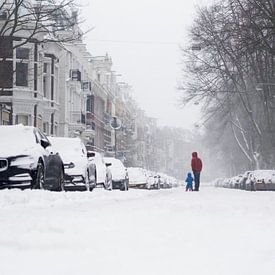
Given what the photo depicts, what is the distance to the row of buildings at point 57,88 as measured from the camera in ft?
102

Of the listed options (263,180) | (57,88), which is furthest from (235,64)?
(57,88)

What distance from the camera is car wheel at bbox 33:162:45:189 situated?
14461 millimetres

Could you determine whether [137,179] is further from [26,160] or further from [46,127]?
[26,160]

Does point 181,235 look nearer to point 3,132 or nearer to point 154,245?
point 154,245

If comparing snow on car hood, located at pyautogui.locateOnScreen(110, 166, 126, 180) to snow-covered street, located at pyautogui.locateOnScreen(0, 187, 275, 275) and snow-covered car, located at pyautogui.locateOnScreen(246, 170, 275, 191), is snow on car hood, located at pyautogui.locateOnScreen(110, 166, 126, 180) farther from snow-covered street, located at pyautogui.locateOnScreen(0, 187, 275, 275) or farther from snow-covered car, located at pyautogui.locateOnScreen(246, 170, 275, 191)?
snow-covered street, located at pyautogui.locateOnScreen(0, 187, 275, 275)

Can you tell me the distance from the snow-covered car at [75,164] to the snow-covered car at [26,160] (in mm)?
2486

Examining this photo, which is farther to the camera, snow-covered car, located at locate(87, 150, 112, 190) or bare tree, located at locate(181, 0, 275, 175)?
bare tree, located at locate(181, 0, 275, 175)

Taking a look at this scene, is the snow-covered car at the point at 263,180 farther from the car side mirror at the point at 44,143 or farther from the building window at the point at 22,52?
the car side mirror at the point at 44,143

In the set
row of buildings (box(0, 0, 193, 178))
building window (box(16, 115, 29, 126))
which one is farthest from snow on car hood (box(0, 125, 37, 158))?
building window (box(16, 115, 29, 126))

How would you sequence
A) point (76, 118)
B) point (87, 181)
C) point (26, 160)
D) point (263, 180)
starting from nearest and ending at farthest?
1. point (26, 160)
2. point (87, 181)
3. point (263, 180)
4. point (76, 118)

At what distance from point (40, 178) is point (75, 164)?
417cm

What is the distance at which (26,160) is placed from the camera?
46.4ft

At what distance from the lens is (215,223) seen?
7.95 meters

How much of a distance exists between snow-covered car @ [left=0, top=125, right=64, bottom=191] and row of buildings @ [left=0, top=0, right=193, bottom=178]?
24.7 feet
